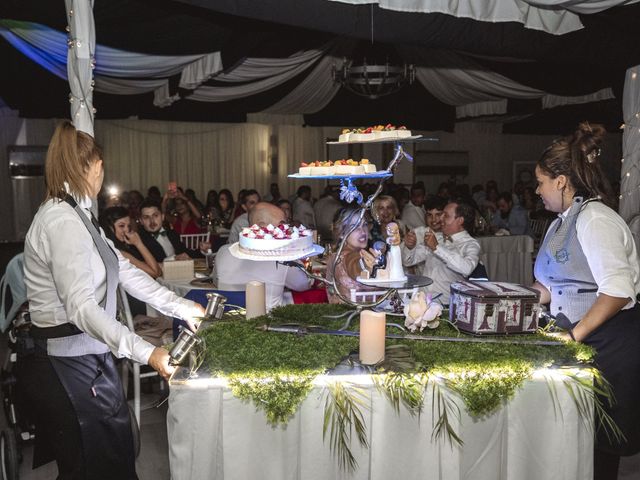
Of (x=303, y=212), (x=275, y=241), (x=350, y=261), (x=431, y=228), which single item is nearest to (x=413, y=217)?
(x=303, y=212)

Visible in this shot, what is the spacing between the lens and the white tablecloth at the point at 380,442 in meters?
1.87

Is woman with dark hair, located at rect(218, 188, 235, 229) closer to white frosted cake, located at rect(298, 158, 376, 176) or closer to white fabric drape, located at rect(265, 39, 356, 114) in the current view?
white fabric drape, located at rect(265, 39, 356, 114)

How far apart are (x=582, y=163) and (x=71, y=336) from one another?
1857mm

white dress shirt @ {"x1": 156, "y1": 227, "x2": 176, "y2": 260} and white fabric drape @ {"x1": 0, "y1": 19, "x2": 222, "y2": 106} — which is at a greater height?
white fabric drape @ {"x1": 0, "y1": 19, "x2": 222, "y2": 106}

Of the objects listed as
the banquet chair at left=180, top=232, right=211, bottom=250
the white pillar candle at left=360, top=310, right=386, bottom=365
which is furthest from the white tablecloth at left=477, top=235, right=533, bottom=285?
the white pillar candle at left=360, top=310, right=386, bottom=365

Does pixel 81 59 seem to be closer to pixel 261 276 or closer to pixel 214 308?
pixel 261 276

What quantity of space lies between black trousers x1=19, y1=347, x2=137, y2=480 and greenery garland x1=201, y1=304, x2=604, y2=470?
1.36 ft

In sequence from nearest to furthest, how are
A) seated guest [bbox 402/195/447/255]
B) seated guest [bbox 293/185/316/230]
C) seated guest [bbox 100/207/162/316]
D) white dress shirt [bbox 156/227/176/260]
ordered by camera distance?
seated guest [bbox 100/207/162/316], seated guest [bbox 402/195/447/255], white dress shirt [bbox 156/227/176/260], seated guest [bbox 293/185/316/230]

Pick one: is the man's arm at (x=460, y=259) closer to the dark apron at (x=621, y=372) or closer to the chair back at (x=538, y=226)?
the dark apron at (x=621, y=372)

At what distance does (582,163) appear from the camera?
2.21 m

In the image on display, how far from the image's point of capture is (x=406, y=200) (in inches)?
365

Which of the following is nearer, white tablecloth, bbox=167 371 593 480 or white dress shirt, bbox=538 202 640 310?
white tablecloth, bbox=167 371 593 480

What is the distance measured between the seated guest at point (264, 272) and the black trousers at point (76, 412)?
4.39 ft

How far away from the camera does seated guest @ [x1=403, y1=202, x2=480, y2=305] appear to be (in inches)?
145
